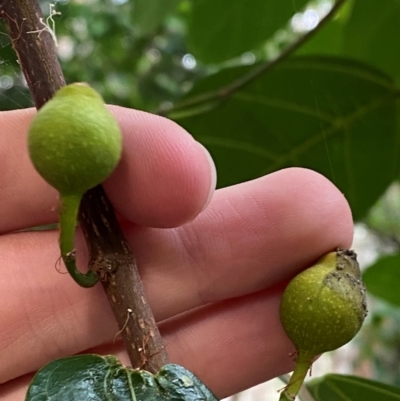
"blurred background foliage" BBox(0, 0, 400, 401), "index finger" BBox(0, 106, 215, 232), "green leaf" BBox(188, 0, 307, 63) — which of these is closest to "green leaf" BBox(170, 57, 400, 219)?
"blurred background foliage" BBox(0, 0, 400, 401)

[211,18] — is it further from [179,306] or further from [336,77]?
[179,306]

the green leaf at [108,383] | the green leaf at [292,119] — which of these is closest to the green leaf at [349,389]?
the green leaf at [108,383]

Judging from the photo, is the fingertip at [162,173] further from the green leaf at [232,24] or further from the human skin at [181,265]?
the green leaf at [232,24]

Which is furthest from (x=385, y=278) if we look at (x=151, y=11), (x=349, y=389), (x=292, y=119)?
(x=151, y=11)

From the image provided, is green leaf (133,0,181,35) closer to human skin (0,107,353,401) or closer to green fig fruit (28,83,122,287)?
human skin (0,107,353,401)

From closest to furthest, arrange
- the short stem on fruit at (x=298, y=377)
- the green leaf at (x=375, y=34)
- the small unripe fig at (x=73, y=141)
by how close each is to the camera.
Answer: the small unripe fig at (x=73, y=141), the short stem on fruit at (x=298, y=377), the green leaf at (x=375, y=34)

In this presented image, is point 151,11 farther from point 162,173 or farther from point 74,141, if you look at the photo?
point 74,141

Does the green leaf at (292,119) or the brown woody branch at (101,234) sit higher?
the brown woody branch at (101,234)

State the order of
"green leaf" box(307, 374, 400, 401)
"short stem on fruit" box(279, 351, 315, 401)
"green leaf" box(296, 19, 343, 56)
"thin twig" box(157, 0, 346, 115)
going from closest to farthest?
"short stem on fruit" box(279, 351, 315, 401) < "green leaf" box(307, 374, 400, 401) < "thin twig" box(157, 0, 346, 115) < "green leaf" box(296, 19, 343, 56)
